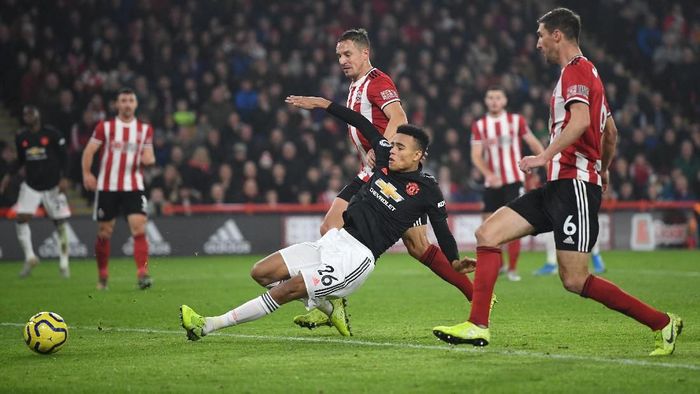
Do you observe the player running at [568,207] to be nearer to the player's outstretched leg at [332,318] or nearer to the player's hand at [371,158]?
the player's outstretched leg at [332,318]

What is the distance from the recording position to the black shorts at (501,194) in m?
14.6

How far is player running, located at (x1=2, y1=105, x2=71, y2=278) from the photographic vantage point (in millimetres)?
15938

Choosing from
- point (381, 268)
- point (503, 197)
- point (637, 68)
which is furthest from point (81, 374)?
point (637, 68)

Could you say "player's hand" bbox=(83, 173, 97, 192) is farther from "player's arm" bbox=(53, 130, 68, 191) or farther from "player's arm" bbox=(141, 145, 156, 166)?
"player's arm" bbox=(53, 130, 68, 191)

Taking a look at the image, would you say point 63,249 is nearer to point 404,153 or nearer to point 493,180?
point 493,180

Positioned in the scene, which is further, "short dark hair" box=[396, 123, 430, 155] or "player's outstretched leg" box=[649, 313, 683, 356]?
"short dark hair" box=[396, 123, 430, 155]

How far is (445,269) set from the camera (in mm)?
8625

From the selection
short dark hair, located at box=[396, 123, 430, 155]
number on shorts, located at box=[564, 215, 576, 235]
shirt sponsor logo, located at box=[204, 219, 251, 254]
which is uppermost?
short dark hair, located at box=[396, 123, 430, 155]

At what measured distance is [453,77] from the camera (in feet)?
82.6

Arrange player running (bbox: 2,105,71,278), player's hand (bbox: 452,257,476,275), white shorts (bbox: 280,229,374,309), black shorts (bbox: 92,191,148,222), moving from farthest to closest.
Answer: player running (bbox: 2,105,71,278) < black shorts (bbox: 92,191,148,222) < player's hand (bbox: 452,257,476,275) < white shorts (bbox: 280,229,374,309)

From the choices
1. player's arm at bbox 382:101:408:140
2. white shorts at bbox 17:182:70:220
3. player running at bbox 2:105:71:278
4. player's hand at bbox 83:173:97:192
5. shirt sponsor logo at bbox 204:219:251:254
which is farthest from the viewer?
shirt sponsor logo at bbox 204:219:251:254

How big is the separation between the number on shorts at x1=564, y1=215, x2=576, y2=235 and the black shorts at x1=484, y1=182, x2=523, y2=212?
7375mm

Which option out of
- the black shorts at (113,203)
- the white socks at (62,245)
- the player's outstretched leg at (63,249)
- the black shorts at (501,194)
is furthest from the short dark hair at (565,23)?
the white socks at (62,245)

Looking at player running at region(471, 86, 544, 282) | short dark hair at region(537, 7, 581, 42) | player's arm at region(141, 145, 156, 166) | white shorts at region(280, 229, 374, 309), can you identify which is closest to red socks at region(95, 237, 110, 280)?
player's arm at region(141, 145, 156, 166)
